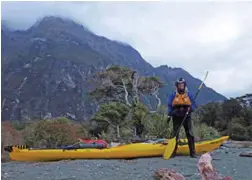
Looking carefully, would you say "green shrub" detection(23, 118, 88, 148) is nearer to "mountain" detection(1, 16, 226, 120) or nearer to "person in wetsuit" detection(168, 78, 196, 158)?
"person in wetsuit" detection(168, 78, 196, 158)

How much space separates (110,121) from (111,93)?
4932 millimetres

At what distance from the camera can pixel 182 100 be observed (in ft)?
21.5

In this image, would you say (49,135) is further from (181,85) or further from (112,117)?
(112,117)

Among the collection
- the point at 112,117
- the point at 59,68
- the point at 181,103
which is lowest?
the point at 181,103

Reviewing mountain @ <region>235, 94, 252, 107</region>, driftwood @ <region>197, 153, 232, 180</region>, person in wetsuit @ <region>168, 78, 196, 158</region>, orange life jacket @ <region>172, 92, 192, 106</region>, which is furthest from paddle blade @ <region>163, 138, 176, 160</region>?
mountain @ <region>235, 94, 252, 107</region>

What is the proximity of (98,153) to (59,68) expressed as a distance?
30090mm

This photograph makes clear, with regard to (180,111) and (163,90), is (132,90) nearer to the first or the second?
(163,90)

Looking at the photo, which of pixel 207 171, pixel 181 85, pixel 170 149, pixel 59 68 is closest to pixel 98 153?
pixel 170 149

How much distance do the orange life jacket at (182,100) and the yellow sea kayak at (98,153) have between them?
1009mm

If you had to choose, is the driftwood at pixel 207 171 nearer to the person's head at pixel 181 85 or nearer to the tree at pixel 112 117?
the person's head at pixel 181 85

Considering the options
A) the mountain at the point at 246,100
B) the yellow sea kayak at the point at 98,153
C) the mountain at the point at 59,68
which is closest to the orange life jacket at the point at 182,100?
the yellow sea kayak at the point at 98,153

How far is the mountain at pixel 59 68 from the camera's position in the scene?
2527 centimetres

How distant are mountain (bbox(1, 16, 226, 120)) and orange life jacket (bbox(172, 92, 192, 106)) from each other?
429 inches

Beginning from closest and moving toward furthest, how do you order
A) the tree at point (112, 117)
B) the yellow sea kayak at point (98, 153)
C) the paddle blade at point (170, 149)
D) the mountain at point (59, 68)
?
the paddle blade at point (170, 149) → the yellow sea kayak at point (98, 153) → the tree at point (112, 117) → the mountain at point (59, 68)
